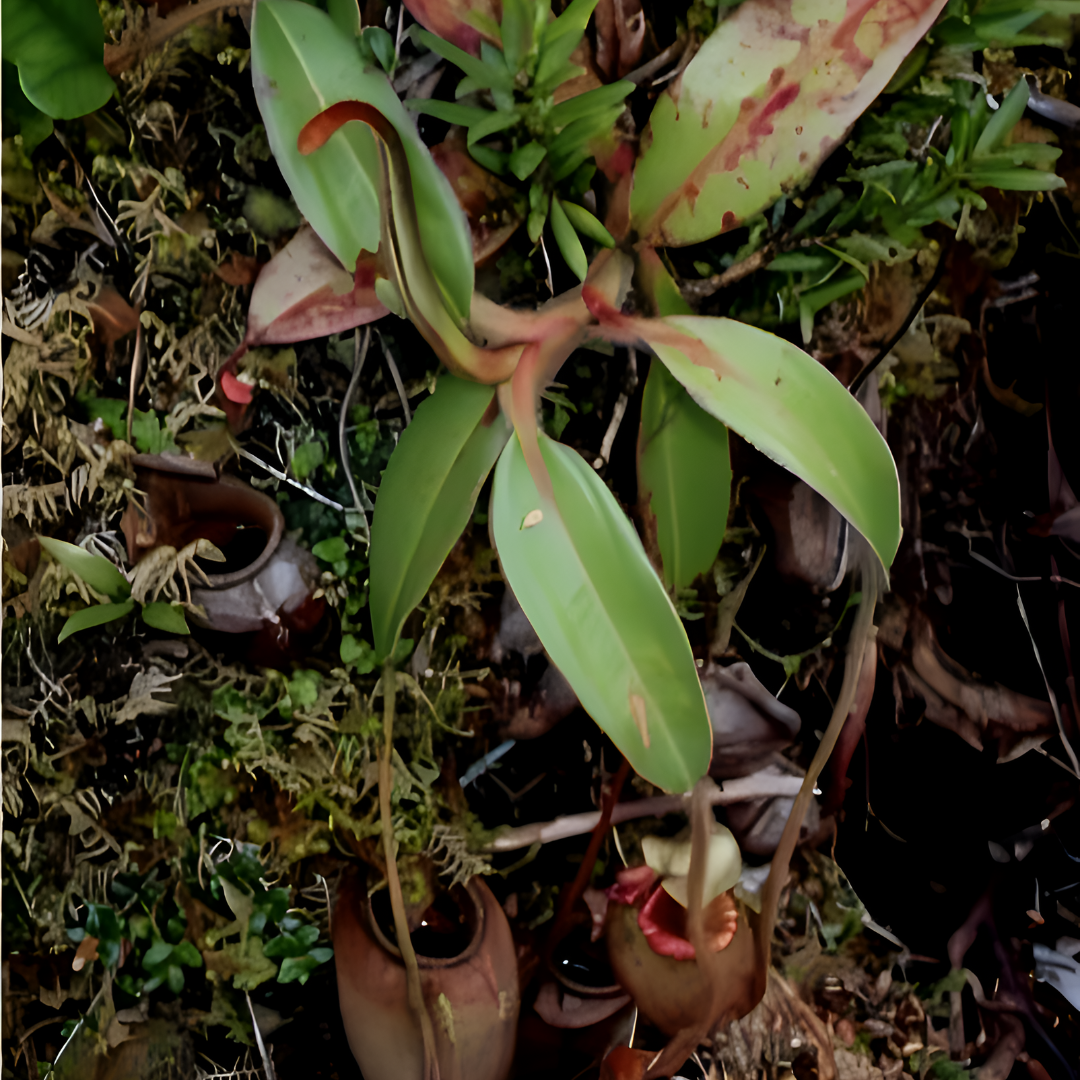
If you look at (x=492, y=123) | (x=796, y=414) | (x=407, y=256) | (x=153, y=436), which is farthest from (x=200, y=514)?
(x=796, y=414)

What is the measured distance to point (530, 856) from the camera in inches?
29.2

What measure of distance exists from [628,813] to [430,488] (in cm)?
36

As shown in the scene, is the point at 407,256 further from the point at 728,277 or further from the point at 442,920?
the point at 442,920

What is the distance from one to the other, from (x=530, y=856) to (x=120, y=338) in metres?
0.62

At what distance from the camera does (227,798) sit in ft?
2.40

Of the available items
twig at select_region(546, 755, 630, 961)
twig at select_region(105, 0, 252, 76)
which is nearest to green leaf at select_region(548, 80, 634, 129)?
twig at select_region(105, 0, 252, 76)

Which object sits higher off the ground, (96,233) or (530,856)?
(96,233)

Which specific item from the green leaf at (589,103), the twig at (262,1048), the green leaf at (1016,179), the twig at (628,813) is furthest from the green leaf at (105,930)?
the green leaf at (1016,179)

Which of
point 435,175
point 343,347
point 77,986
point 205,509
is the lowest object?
point 77,986

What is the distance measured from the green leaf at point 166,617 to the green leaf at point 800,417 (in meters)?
0.49

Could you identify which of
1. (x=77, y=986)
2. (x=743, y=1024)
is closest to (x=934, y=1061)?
(x=743, y=1024)

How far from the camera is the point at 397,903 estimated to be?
68 cm

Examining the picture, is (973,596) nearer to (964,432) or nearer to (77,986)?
(964,432)

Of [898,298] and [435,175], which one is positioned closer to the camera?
[435,175]
